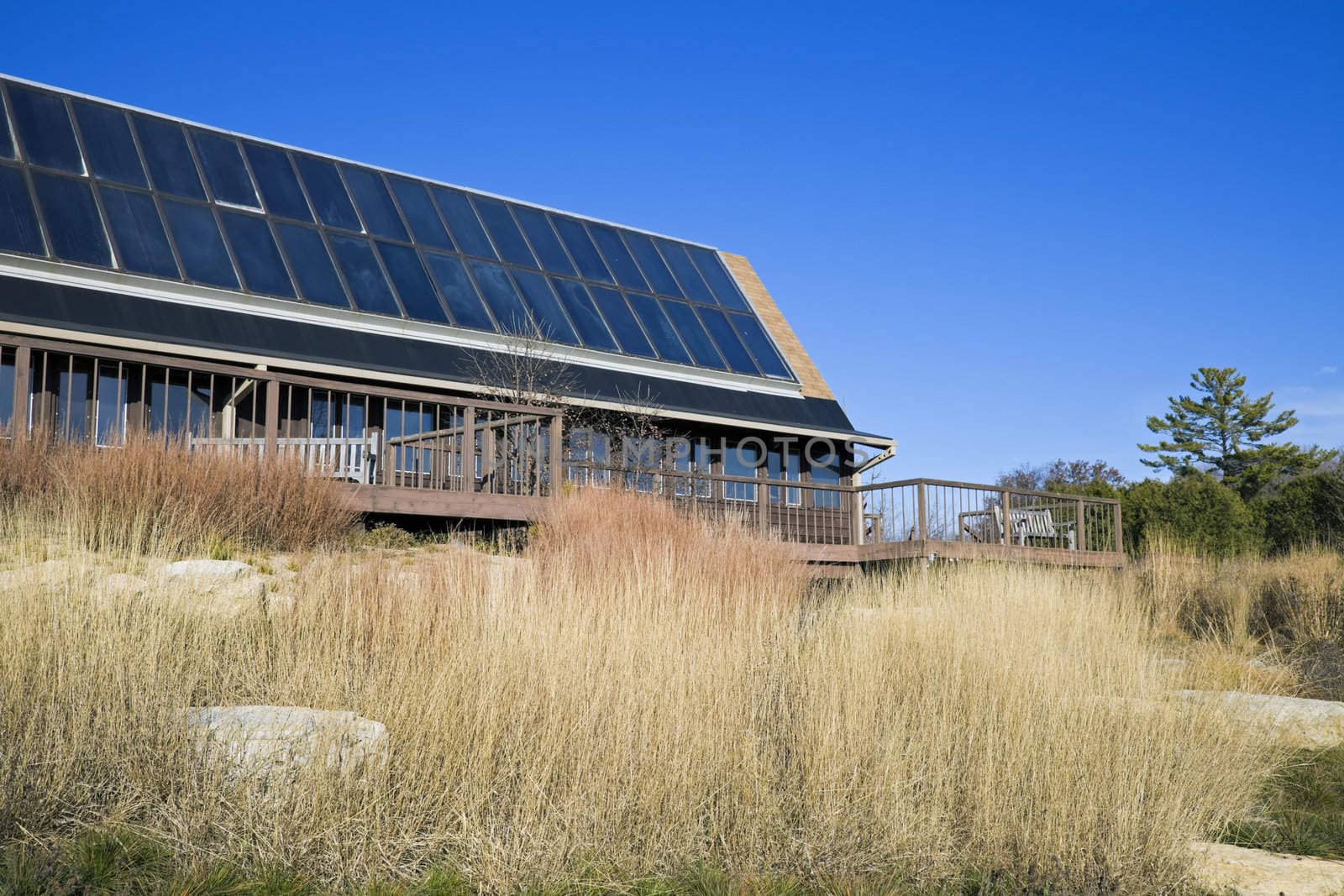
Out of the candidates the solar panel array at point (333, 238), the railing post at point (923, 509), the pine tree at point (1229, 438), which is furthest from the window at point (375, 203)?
the pine tree at point (1229, 438)

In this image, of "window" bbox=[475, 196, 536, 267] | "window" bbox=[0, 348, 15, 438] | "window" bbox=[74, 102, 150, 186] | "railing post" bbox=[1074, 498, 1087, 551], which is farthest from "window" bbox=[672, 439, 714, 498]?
"window" bbox=[0, 348, 15, 438]

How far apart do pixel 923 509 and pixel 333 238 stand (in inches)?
370

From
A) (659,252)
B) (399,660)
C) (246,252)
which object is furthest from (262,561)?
(659,252)

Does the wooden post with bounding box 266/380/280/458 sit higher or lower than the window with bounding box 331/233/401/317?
lower

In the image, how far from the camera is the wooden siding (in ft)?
72.3

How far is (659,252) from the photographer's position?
74.1 ft

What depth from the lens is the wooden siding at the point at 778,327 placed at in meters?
22.0

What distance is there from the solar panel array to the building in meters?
0.04

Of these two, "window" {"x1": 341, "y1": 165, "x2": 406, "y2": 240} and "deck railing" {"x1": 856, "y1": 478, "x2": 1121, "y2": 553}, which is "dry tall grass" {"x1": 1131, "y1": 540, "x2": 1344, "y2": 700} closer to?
"deck railing" {"x1": 856, "y1": 478, "x2": 1121, "y2": 553}

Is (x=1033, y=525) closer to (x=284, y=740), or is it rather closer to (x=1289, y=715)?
(x=1289, y=715)

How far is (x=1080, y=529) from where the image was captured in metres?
18.3

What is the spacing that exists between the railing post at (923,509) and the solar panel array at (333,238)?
208 inches

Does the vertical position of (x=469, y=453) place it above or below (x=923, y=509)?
above

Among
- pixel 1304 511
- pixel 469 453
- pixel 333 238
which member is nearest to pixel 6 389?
pixel 333 238
